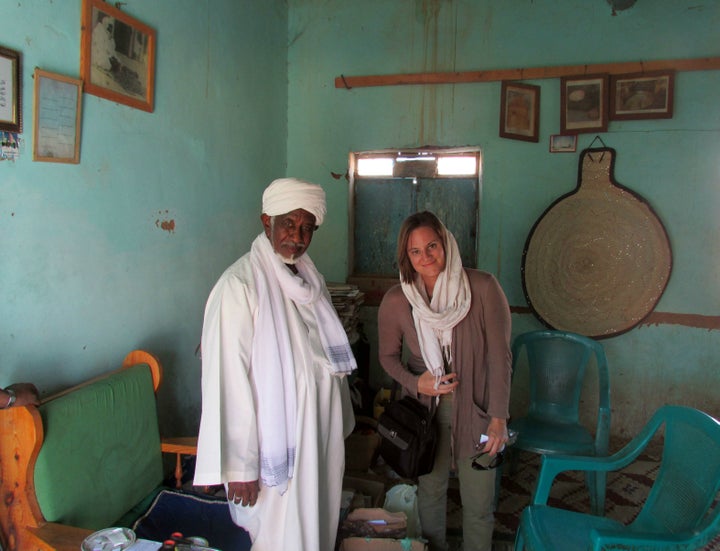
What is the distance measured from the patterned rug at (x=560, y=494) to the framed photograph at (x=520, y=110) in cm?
197

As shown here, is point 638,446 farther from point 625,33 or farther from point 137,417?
point 625,33

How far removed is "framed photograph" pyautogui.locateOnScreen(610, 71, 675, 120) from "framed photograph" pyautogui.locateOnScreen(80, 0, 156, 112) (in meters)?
2.64

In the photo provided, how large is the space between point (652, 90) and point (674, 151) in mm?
395

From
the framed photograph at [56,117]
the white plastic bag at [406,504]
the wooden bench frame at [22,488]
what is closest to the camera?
the wooden bench frame at [22,488]

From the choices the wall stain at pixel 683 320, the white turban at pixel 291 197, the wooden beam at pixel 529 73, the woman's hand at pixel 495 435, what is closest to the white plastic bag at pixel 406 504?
the woman's hand at pixel 495 435

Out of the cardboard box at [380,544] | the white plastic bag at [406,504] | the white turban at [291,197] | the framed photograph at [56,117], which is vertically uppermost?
the framed photograph at [56,117]

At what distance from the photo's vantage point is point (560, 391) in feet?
8.63

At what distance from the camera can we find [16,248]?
1433 mm

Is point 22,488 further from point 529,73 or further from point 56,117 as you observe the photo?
point 529,73

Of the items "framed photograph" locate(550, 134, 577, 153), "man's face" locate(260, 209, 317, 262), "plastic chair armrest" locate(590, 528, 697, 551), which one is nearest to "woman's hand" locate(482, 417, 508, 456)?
"plastic chair armrest" locate(590, 528, 697, 551)

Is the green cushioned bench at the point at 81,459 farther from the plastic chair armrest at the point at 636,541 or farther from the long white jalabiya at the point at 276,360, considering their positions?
the plastic chair armrest at the point at 636,541

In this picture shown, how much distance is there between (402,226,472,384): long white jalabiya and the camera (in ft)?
5.42

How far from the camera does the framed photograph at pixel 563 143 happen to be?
124 inches

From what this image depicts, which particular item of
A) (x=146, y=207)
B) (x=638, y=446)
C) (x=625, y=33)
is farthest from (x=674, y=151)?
(x=146, y=207)
